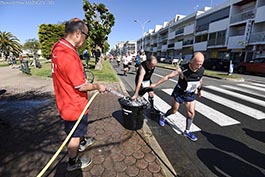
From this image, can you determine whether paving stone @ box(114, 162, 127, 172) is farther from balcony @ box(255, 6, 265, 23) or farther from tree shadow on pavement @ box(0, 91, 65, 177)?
balcony @ box(255, 6, 265, 23)

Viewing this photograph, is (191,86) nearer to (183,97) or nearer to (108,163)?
(183,97)

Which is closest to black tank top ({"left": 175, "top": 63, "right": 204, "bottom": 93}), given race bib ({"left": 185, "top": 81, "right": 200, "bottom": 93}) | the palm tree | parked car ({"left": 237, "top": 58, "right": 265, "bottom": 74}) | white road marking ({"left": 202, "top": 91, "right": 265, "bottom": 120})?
race bib ({"left": 185, "top": 81, "right": 200, "bottom": 93})

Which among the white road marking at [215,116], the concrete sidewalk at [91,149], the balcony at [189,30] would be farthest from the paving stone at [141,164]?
the balcony at [189,30]

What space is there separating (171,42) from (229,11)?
76.2 feet

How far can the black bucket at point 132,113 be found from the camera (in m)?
3.31

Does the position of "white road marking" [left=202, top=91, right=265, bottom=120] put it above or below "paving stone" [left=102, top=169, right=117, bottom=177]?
above

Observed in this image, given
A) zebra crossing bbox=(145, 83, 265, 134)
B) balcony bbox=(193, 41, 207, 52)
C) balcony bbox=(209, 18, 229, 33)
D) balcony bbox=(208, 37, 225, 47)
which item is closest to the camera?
zebra crossing bbox=(145, 83, 265, 134)

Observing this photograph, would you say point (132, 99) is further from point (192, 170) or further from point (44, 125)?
point (44, 125)

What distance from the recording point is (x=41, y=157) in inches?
105

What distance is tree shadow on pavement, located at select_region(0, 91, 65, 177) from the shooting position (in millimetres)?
2488

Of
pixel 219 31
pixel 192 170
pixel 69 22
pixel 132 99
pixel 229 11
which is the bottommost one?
pixel 192 170

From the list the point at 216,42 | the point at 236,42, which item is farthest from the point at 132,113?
the point at 216,42

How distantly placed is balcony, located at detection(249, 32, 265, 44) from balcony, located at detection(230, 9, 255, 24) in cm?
274

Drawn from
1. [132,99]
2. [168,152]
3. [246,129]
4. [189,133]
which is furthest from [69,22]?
[246,129]
